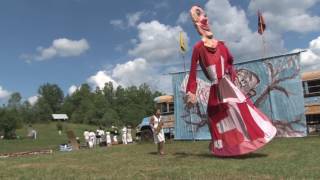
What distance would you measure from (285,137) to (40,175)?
1684 cm

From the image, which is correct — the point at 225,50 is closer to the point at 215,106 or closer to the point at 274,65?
the point at 215,106

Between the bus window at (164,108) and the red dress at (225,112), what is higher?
the bus window at (164,108)

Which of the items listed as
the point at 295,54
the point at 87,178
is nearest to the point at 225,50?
the point at 87,178

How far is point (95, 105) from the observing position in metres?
135

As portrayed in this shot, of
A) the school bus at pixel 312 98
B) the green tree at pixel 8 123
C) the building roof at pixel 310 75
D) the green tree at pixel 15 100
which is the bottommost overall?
the school bus at pixel 312 98

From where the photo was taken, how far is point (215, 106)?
54.1ft

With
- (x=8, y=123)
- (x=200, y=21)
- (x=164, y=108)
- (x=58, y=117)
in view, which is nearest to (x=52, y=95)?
(x=58, y=117)

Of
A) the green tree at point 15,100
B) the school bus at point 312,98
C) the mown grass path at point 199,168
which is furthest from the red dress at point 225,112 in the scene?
the green tree at point 15,100

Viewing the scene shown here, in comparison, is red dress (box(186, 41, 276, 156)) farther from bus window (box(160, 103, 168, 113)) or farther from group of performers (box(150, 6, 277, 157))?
bus window (box(160, 103, 168, 113))

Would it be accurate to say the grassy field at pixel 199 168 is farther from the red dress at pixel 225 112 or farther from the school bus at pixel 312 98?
the school bus at pixel 312 98

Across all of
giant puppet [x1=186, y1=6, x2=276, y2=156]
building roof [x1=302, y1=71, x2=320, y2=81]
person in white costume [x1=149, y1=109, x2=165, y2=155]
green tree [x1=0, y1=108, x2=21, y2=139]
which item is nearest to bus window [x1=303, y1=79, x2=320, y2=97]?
building roof [x1=302, y1=71, x2=320, y2=81]

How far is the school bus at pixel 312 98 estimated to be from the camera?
90.8ft

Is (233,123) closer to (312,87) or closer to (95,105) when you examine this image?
(312,87)

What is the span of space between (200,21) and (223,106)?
2.92 metres
